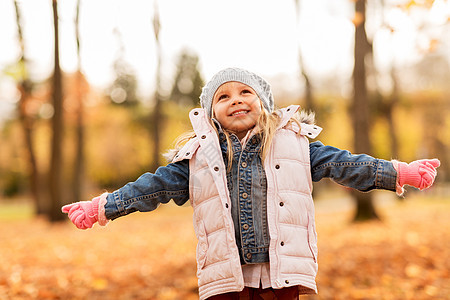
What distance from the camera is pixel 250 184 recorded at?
2562 mm

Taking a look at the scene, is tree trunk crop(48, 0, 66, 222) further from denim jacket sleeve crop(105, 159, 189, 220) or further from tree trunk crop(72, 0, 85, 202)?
denim jacket sleeve crop(105, 159, 189, 220)

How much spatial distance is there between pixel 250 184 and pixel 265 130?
31 cm

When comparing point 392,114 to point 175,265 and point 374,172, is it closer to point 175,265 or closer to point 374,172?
point 175,265

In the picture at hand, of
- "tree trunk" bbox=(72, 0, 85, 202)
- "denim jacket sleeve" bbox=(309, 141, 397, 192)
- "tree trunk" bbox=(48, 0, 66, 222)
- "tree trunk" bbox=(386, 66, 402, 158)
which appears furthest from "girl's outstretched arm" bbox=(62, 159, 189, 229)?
"tree trunk" bbox=(386, 66, 402, 158)

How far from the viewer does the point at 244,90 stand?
2719mm

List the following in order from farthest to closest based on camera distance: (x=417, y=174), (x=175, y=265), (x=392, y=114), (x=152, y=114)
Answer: (x=152, y=114) < (x=392, y=114) < (x=175, y=265) < (x=417, y=174)

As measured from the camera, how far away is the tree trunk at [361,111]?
11289 mm

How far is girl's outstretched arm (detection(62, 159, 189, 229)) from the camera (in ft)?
8.35

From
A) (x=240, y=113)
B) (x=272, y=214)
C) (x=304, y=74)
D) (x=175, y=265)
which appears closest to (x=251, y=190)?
(x=272, y=214)

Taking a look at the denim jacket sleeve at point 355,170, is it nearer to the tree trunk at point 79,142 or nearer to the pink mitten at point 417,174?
the pink mitten at point 417,174

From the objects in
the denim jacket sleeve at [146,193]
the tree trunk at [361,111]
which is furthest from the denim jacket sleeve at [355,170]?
the tree trunk at [361,111]

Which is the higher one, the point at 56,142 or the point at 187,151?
the point at 56,142

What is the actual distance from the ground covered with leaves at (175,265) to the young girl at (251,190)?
3.15 meters

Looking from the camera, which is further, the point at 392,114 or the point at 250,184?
the point at 392,114
